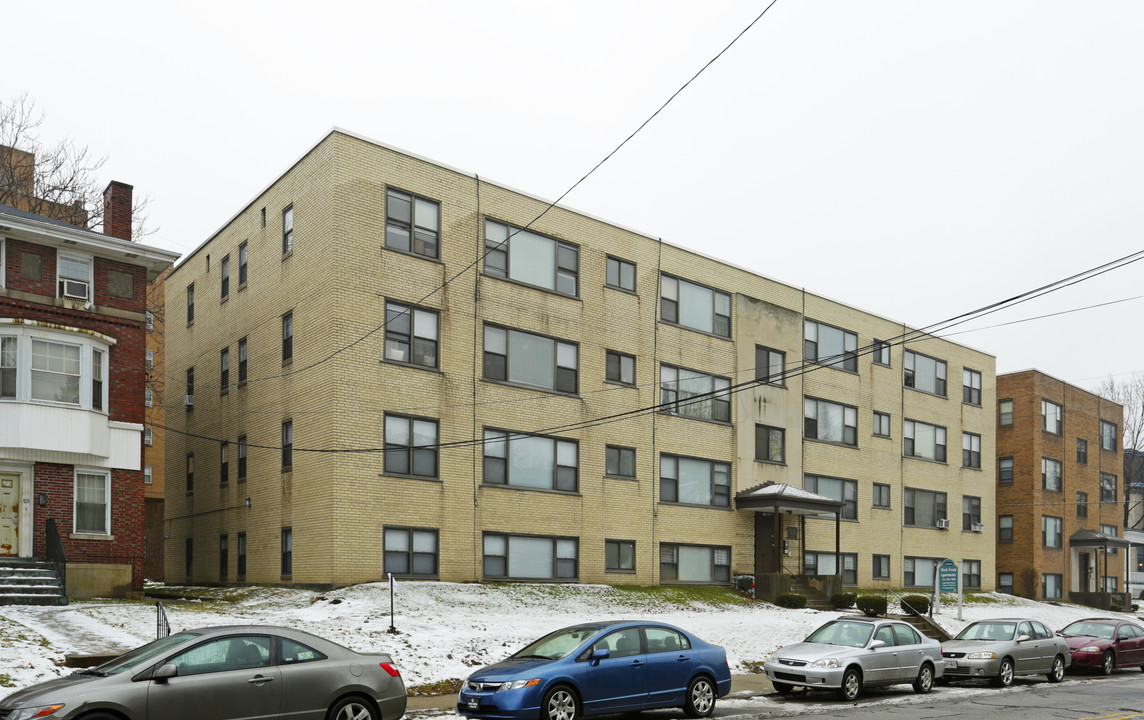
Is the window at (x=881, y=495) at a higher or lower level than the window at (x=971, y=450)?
lower

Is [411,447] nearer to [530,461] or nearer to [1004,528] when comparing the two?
[530,461]

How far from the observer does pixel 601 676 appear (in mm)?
15273

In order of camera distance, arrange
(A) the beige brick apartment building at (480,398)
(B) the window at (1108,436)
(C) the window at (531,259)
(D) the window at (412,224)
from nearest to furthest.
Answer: (A) the beige brick apartment building at (480,398) < (D) the window at (412,224) < (C) the window at (531,259) < (B) the window at (1108,436)

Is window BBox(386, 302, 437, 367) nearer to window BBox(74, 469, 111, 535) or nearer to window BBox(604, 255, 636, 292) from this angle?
window BBox(604, 255, 636, 292)

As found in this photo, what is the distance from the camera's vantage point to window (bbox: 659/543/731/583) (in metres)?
35.2

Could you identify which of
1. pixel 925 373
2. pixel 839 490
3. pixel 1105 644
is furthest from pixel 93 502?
pixel 925 373

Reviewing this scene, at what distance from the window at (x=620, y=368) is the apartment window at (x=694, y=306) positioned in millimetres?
2309

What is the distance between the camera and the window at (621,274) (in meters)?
34.9

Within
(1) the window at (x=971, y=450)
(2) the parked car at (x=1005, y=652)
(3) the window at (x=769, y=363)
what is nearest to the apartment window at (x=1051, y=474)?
(1) the window at (x=971, y=450)

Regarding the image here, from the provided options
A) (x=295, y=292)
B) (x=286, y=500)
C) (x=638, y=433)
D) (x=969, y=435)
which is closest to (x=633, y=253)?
(x=638, y=433)

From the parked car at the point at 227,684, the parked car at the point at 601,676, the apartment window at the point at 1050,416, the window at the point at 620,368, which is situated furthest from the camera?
the apartment window at the point at 1050,416

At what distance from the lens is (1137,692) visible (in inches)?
839

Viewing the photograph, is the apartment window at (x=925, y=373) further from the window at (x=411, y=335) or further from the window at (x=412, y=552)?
the window at (x=412, y=552)

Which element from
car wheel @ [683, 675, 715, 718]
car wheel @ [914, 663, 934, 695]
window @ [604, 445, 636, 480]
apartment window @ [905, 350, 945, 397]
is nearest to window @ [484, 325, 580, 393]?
window @ [604, 445, 636, 480]
